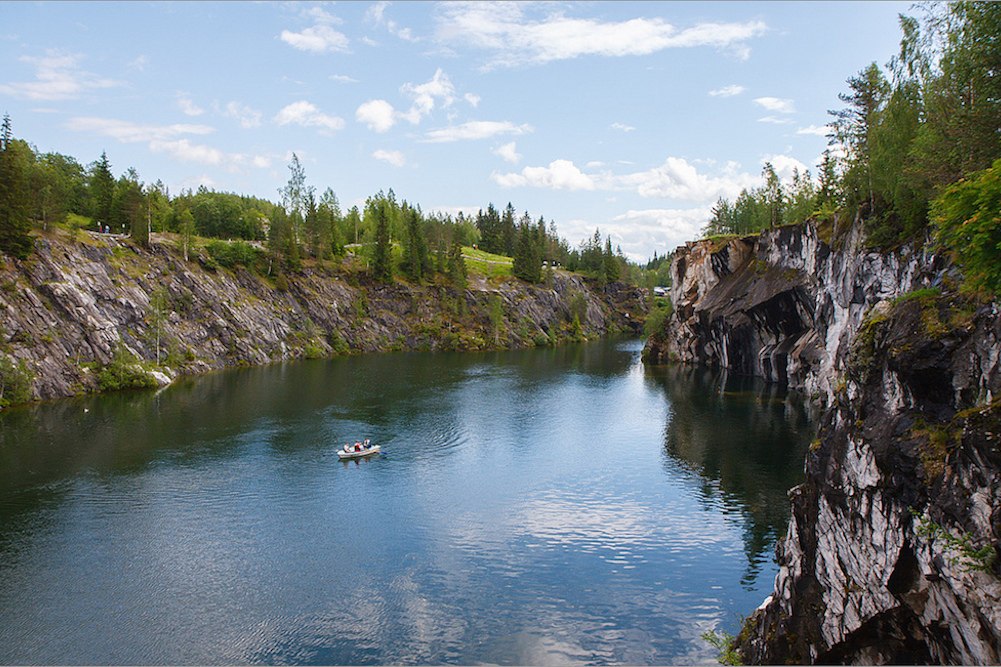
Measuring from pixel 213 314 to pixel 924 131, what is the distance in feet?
323

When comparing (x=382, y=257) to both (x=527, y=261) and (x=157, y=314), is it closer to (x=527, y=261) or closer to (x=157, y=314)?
(x=527, y=261)

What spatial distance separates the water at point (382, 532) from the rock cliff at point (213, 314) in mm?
11158

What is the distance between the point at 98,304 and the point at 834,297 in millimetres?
88283

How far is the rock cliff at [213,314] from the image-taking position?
242 ft

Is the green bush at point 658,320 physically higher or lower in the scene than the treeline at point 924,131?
lower

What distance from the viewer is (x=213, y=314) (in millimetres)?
105312

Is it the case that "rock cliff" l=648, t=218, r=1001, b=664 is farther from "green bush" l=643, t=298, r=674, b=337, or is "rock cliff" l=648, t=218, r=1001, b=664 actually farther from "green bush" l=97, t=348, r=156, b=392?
"green bush" l=643, t=298, r=674, b=337

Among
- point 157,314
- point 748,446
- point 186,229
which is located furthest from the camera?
point 186,229

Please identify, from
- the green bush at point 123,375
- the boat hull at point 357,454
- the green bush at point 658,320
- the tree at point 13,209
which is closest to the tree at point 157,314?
the green bush at point 123,375

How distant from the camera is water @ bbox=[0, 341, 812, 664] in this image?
85.2 feet

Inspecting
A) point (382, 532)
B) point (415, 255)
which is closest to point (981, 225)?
point (382, 532)

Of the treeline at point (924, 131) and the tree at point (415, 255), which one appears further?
the tree at point (415, 255)

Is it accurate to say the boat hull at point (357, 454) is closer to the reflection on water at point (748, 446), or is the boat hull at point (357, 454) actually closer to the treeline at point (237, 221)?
the reflection on water at point (748, 446)

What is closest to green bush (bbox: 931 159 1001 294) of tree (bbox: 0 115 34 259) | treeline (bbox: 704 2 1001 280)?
treeline (bbox: 704 2 1001 280)
